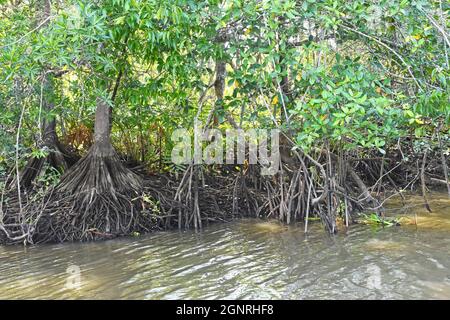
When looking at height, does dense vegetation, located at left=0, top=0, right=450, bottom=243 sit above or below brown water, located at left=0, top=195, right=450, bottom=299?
above

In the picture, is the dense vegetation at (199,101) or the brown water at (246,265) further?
the dense vegetation at (199,101)

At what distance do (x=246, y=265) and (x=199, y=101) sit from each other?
7.03 ft

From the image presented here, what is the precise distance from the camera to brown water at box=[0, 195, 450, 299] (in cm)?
373

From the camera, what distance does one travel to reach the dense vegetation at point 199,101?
4.22 m

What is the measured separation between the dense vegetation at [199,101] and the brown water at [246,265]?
0.42 metres

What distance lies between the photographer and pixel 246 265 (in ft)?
14.4

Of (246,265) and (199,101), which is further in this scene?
(199,101)

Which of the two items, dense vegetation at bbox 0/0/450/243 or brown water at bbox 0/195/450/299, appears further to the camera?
dense vegetation at bbox 0/0/450/243

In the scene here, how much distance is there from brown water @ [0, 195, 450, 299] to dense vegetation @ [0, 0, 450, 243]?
420mm

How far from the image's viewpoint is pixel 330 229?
17.6ft

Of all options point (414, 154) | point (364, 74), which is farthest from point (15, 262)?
point (414, 154)
